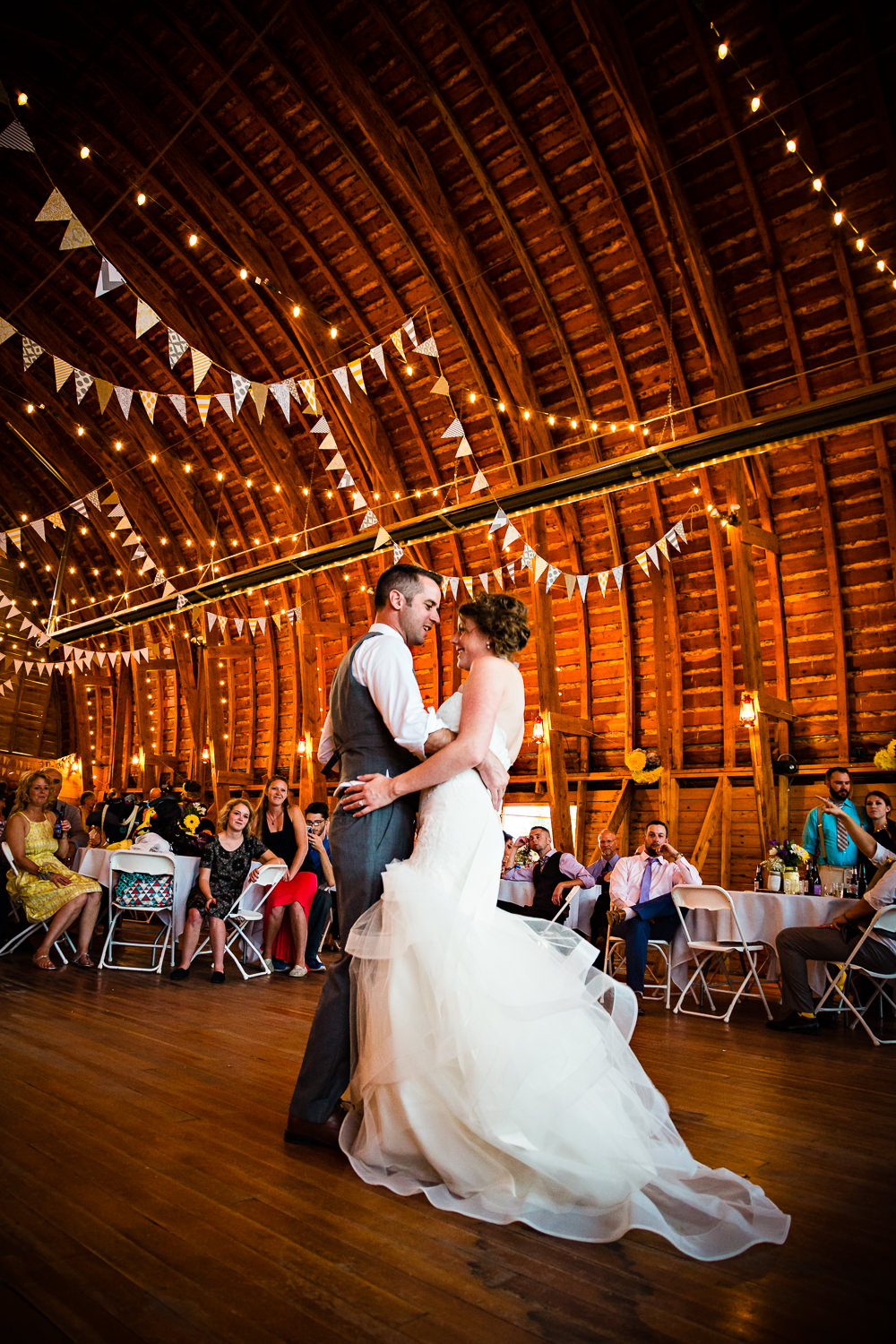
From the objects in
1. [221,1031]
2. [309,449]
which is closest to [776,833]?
[221,1031]

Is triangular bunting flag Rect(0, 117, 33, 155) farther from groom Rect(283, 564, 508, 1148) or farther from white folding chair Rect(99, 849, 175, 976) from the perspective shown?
white folding chair Rect(99, 849, 175, 976)

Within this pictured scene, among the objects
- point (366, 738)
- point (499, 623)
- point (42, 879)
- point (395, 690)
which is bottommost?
point (42, 879)

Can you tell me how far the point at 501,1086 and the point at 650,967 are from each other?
275 inches

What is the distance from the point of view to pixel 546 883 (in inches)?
280

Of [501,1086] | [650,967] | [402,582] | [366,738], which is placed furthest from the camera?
[650,967]

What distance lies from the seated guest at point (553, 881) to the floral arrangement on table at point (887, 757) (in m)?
3.81

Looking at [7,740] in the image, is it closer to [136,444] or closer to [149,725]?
[149,725]

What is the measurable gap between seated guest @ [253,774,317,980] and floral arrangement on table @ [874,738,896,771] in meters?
6.15

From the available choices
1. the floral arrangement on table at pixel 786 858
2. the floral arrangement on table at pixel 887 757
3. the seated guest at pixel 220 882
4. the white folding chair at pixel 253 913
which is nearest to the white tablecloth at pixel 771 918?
the floral arrangement on table at pixel 786 858

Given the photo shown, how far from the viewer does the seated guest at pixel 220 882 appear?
19.7ft

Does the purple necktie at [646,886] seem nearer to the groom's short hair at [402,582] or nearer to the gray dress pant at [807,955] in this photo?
the gray dress pant at [807,955]

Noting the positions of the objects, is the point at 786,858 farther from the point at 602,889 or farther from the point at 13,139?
the point at 13,139

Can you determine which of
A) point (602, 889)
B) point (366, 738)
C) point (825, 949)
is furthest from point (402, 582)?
point (602, 889)

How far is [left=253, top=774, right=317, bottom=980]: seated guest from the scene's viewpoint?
6539 mm
